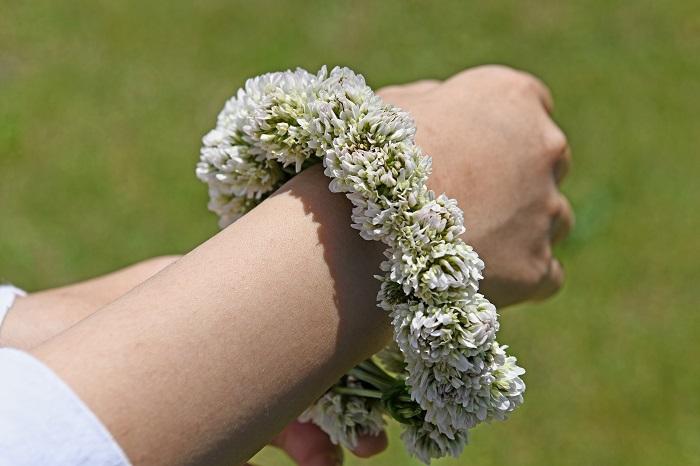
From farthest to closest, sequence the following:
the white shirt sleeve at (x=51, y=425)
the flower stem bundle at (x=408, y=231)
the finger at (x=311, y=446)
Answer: the finger at (x=311, y=446), the flower stem bundle at (x=408, y=231), the white shirt sleeve at (x=51, y=425)

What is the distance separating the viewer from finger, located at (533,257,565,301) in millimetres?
1538

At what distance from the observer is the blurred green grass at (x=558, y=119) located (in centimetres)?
284

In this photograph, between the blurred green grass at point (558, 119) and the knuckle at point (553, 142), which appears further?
the blurred green grass at point (558, 119)

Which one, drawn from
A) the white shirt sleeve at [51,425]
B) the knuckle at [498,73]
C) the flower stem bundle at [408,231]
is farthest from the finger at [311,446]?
the knuckle at [498,73]

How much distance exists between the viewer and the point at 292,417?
3.43 ft

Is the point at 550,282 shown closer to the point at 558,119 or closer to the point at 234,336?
the point at 234,336

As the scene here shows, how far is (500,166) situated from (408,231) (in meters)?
0.41

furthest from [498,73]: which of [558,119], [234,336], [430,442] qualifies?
[558,119]

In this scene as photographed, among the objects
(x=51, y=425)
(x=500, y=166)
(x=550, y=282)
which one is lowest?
(x=550, y=282)

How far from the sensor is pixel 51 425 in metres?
0.85

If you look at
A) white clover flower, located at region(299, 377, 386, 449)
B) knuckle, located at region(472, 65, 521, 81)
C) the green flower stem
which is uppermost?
knuckle, located at region(472, 65, 521, 81)

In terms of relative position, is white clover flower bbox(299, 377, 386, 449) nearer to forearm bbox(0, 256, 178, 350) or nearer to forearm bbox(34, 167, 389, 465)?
forearm bbox(34, 167, 389, 465)

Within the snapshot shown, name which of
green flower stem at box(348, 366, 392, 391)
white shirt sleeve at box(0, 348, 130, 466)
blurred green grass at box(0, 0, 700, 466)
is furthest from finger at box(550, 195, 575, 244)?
blurred green grass at box(0, 0, 700, 466)

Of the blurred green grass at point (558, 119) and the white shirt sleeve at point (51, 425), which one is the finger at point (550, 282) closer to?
the white shirt sleeve at point (51, 425)
